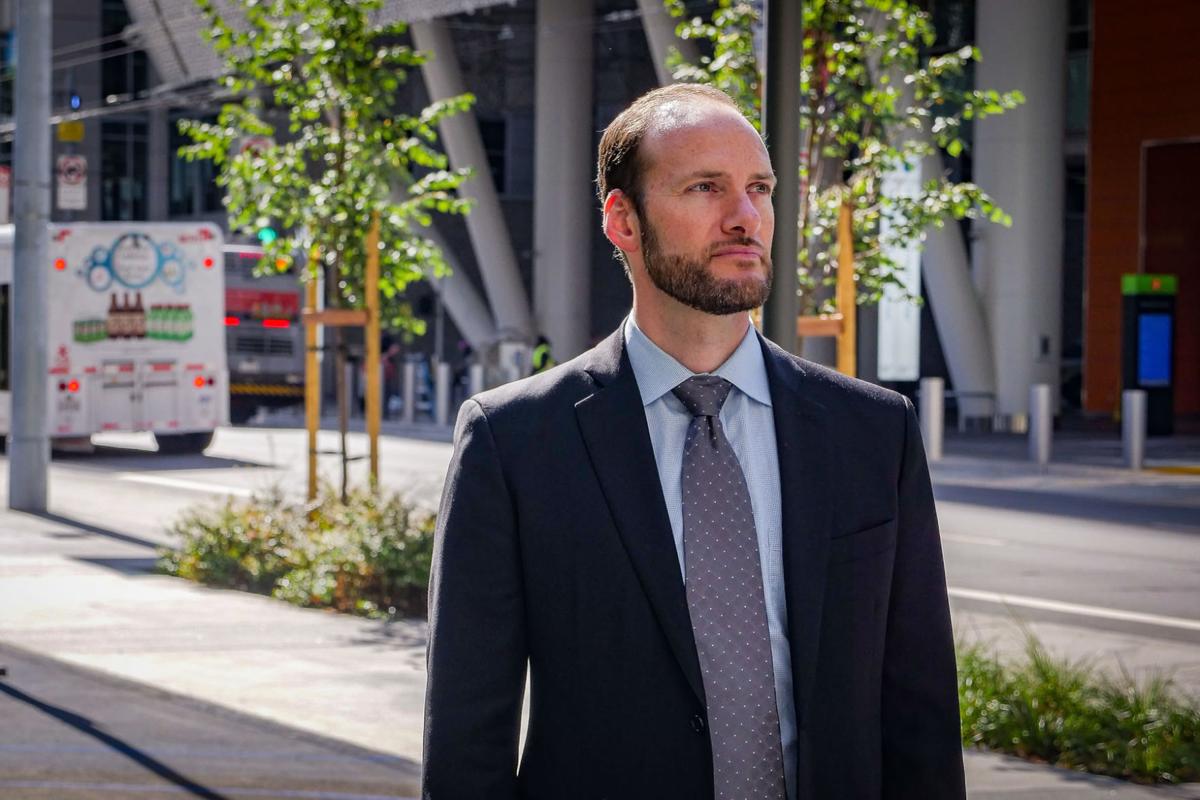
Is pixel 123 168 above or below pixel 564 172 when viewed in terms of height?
above

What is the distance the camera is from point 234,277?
33.4m

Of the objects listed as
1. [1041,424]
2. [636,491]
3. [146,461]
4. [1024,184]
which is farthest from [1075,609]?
[1024,184]

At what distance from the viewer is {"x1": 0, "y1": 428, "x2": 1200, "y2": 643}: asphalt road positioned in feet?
40.7

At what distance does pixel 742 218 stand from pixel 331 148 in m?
11.9

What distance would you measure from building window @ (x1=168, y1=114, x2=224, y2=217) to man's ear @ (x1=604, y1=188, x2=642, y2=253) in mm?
55623

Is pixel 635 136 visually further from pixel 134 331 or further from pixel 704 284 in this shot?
→ pixel 134 331

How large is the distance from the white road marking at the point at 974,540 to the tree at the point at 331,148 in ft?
17.3

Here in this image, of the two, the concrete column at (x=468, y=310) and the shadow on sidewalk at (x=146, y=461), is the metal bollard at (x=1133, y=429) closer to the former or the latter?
the shadow on sidewalk at (x=146, y=461)

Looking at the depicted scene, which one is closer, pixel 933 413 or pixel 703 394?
pixel 703 394

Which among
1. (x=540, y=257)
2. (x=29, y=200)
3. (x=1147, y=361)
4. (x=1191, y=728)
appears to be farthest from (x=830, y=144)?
(x=540, y=257)

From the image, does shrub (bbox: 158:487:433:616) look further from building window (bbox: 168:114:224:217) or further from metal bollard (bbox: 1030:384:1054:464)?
building window (bbox: 168:114:224:217)

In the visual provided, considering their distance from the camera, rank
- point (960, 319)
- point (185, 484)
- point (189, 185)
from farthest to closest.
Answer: point (189, 185) → point (960, 319) → point (185, 484)

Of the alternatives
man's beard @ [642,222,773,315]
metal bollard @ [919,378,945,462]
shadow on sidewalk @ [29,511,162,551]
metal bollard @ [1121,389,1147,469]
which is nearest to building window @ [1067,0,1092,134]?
metal bollard @ [1121,389,1147,469]

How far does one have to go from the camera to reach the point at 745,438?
2895mm
